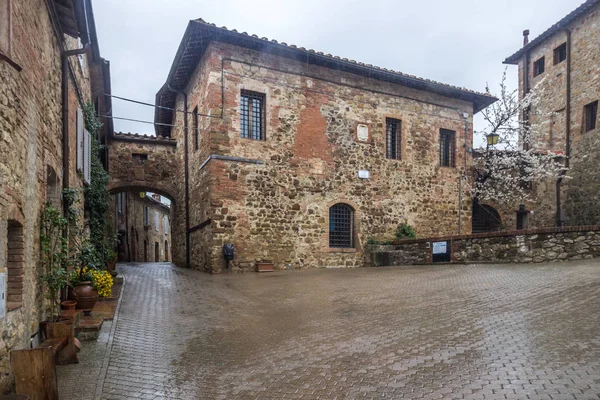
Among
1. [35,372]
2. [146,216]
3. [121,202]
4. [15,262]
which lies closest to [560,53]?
[15,262]

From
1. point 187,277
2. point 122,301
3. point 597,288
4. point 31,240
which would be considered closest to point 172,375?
point 31,240

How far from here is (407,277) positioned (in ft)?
31.2

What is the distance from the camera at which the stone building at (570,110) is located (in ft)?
50.4

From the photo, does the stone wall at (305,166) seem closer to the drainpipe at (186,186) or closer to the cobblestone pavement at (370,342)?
the drainpipe at (186,186)

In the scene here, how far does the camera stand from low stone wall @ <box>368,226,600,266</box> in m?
9.20

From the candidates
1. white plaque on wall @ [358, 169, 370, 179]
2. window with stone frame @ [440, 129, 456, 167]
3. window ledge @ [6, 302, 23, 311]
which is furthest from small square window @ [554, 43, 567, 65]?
window ledge @ [6, 302, 23, 311]

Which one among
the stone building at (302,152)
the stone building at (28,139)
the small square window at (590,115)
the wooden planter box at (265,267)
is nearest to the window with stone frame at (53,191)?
the stone building at (28,139)

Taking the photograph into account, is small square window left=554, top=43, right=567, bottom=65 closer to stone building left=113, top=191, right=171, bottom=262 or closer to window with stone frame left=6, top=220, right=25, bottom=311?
window with stone frame left=6, top=220, right=25, bottom=311

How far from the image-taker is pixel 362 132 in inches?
548

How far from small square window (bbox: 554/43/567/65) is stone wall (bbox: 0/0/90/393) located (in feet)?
61.6

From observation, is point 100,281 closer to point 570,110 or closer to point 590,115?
point 590,115

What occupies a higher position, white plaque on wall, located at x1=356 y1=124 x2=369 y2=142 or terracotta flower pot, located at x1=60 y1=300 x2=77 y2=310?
white plaque on wall, located at x1=356 y1=124 x2=369 y2=142

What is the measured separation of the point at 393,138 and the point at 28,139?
1239 centimetres

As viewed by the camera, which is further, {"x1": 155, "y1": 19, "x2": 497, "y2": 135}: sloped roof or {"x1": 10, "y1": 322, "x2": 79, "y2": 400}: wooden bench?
{"x1": 155, "y1": 19, "x2": 497, "y2": 135}: sloped roof
